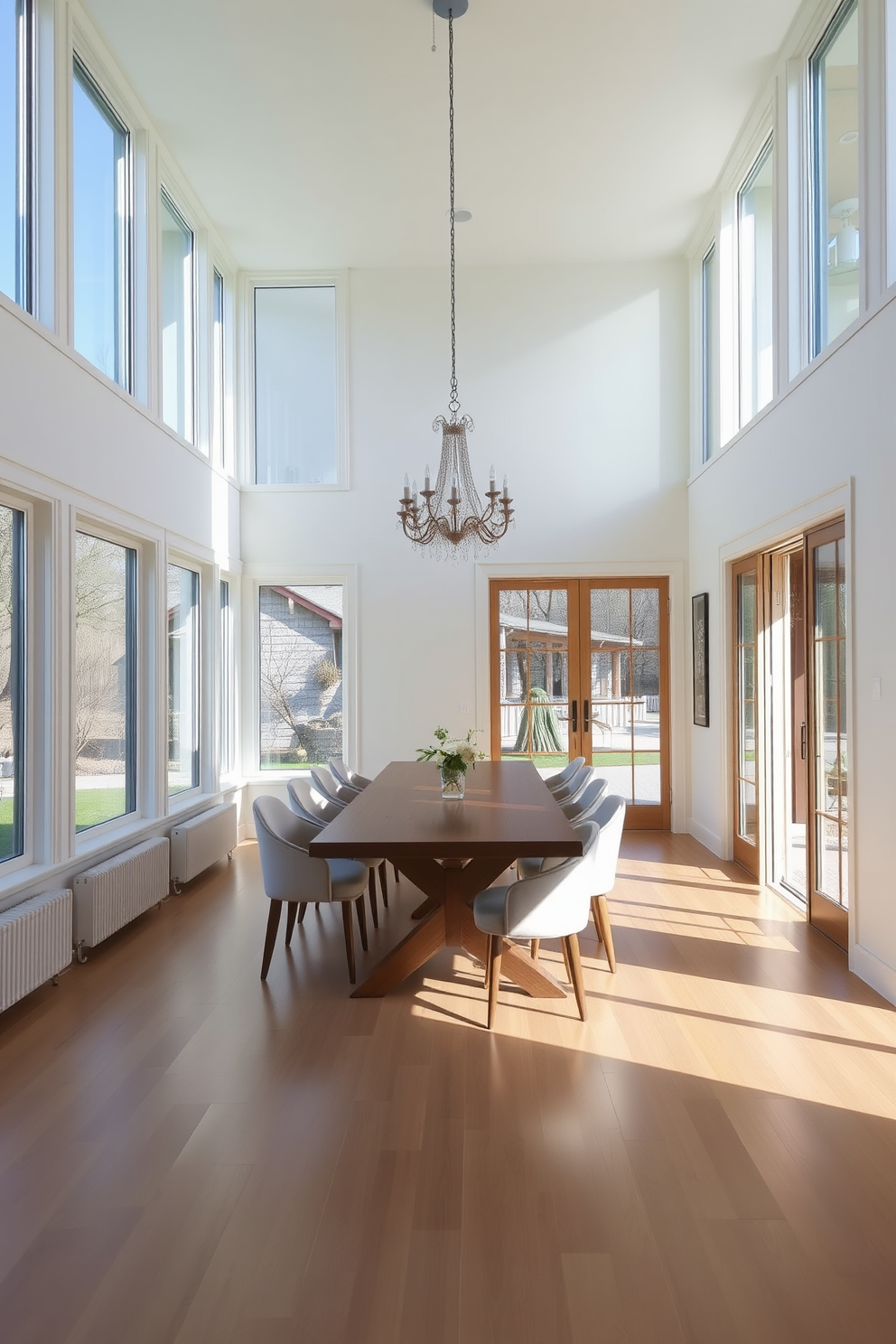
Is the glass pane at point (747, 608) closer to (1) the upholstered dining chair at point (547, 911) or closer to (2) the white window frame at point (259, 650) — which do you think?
(1) the upholstered dining chair at point (547, 911)

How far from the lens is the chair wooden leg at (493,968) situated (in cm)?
369

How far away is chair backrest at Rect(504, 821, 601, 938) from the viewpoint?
12.0 feet

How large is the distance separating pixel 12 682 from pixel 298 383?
4.80 m

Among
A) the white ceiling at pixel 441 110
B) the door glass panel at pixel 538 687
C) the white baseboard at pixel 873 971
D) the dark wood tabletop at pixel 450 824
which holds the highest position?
the white ceiling at pixel 441 110

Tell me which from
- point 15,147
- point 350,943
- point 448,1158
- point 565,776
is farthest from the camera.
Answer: point 565,776

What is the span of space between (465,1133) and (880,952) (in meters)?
2.33

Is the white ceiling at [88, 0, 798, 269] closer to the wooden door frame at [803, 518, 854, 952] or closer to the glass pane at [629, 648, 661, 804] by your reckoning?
the wooden door frame at [803, 518, 854, 952]

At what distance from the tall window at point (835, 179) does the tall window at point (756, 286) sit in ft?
2.06

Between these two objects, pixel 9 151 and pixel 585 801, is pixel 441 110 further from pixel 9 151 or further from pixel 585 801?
pixel 585 801

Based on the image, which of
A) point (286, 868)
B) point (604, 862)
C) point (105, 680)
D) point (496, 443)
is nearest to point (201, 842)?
point (105, 680)

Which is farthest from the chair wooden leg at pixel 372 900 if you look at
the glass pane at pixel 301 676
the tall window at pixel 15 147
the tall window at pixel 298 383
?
the tall window at pixel 298 383

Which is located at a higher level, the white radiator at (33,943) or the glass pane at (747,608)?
the glass pane at (747,608)

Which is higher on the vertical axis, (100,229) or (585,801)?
(100,229)

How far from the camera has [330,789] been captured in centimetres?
603
